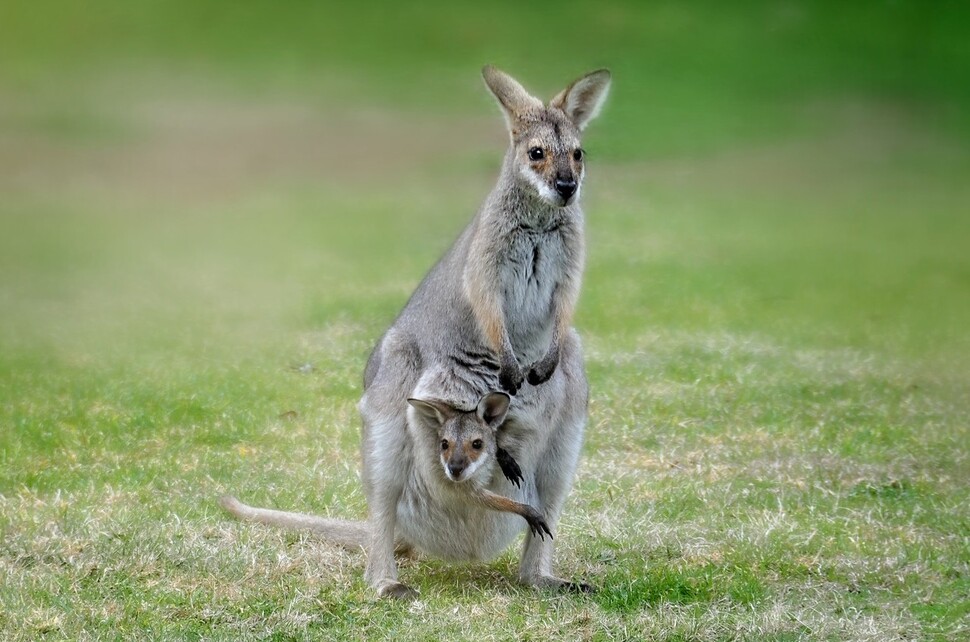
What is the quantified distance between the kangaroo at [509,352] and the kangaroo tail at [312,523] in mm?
291

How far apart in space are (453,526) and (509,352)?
0.73 meters

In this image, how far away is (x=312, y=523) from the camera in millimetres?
6328

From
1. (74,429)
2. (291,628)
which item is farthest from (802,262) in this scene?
(291,628)

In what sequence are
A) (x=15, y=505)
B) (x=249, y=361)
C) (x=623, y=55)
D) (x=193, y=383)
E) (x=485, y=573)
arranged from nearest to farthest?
1. (x=485, y=573)
2. (x=15, y=505)
3. (x=193, y=383)
4. (x=249, y=361)
5. (x=623, y=55)

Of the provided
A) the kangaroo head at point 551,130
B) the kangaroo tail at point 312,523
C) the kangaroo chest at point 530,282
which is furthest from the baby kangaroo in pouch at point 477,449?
the kangaroo head at point 551,130

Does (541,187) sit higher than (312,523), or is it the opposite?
(541,187)

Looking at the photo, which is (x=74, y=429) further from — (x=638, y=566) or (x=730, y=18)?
(x=730, y=18)

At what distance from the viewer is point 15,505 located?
6.90 meters

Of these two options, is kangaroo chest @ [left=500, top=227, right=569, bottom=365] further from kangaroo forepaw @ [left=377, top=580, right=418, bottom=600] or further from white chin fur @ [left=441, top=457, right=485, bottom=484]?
kangaroo forepaw @ [left=377, top=580, right=418, bottom=600]

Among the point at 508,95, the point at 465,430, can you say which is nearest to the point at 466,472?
the point at 465,430

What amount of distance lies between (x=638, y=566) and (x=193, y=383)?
4663 mm

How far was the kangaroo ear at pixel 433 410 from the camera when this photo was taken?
5.54 m

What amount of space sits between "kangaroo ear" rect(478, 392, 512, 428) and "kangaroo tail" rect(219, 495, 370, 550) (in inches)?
34.1

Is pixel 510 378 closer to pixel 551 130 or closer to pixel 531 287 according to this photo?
pixel 531 287
